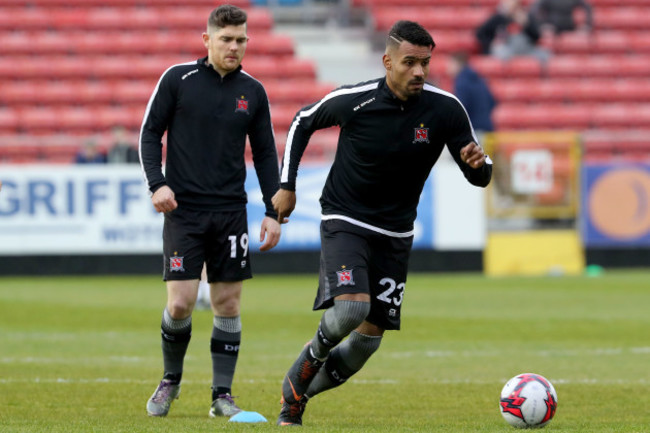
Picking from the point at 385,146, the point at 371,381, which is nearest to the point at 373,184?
the point at 385,146

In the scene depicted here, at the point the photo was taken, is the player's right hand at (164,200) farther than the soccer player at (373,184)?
Yes

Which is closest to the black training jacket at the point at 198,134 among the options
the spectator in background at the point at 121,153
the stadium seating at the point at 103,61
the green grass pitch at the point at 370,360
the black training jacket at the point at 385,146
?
the black training jacket at the point at 385,146

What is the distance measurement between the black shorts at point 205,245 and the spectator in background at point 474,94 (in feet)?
41.7

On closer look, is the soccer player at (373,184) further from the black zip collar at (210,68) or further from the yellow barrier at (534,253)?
the yellow barrier at (534,253)

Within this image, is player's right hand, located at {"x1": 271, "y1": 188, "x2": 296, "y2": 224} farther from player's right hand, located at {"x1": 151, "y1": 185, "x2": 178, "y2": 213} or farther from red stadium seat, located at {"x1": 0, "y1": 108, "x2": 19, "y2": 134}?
red stadium seat, located at {"x1": 0, "y1": 108, "x2": 19, "y2": 134}

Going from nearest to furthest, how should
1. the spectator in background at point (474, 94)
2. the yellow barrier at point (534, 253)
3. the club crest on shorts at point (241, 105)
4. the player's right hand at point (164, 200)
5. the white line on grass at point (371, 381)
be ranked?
the player's right hand at point (164, 200) → the club crest on shorts at point (241, 105) → the white line on grass at point (371, 381) → the yellow barrier at point (534, 253) → the spectator in background at point (474, 94)

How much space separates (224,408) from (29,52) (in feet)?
59.1

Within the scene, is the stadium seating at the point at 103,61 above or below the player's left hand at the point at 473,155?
below

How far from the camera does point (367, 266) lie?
6531mm

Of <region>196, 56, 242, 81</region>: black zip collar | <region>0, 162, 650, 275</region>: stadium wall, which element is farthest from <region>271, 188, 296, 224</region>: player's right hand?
<region>0, 162, 650, 275</region>: stadium wall

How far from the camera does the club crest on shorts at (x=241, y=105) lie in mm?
7242

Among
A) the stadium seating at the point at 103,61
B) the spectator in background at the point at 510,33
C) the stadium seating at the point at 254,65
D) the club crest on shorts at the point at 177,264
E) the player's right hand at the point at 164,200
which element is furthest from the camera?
the spectator in background at the point at 510,33

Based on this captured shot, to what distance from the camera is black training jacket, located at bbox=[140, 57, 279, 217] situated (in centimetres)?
716

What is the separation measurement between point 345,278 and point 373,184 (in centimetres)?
53
